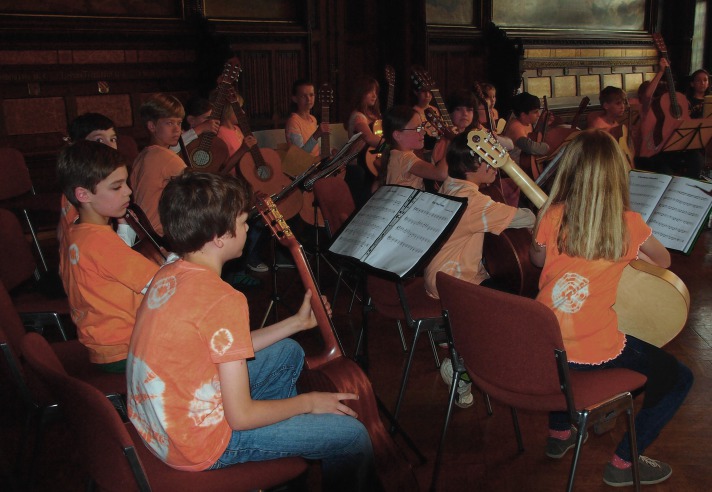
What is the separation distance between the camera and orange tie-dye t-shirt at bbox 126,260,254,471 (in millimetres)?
1557

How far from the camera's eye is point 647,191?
9.29 ft

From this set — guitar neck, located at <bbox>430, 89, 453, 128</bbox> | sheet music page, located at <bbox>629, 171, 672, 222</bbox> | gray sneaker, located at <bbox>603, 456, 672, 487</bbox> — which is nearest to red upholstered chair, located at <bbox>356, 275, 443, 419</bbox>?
gray sneaker, located at <bbox>603, 456, 672, 487</bbox>

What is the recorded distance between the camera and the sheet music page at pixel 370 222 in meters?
2.52

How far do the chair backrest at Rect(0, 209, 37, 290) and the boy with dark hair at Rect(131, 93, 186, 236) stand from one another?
0.67 m

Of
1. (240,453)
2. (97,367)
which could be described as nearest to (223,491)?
(240,453)

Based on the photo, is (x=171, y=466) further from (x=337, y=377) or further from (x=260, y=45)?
(x=260, y=45)

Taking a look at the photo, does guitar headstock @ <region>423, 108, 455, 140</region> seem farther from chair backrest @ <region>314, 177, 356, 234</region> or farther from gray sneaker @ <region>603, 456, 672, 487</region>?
gray sneaker @ <region>603, 456, 672, 487</region>

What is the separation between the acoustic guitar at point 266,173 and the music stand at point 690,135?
322cm

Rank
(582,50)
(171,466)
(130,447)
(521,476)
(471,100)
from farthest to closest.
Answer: (582,50) → (471,100) → (521,476) → (171,466) → (130,447)

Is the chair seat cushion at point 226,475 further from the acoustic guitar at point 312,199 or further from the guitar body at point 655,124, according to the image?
the guitar body at point 655,124

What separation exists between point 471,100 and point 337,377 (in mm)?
3569

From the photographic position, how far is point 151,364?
62.0 inches

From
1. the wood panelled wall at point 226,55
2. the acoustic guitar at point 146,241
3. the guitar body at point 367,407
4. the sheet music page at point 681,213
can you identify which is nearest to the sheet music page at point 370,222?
the guitar body at point 367,407

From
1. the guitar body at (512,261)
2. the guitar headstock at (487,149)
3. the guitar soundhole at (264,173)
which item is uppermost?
the guitar headstock at (487,149)
